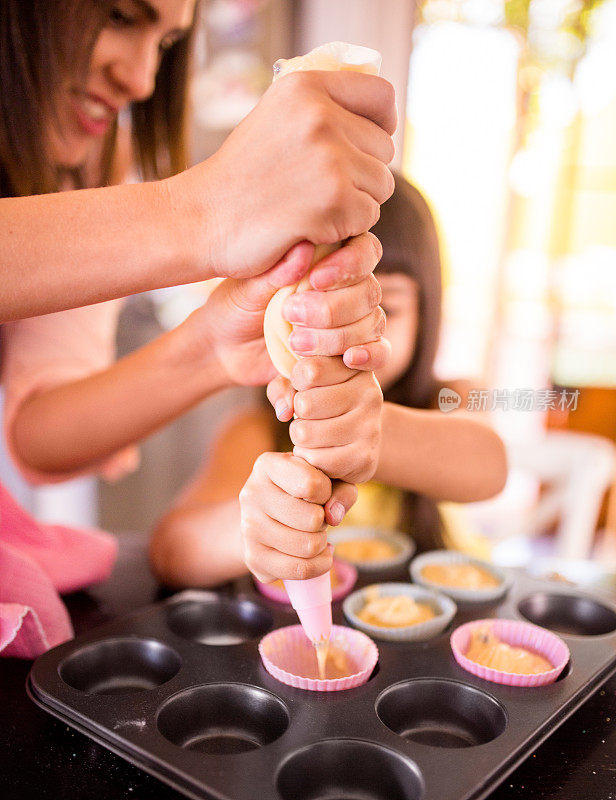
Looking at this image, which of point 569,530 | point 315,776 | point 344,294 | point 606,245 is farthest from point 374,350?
point 569,530

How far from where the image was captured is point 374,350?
43cm

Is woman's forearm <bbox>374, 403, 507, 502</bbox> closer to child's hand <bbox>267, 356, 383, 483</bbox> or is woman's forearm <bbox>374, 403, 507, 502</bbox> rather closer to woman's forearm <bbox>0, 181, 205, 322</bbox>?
child's hand <bbox>267, 356, 383, 483</bbox>

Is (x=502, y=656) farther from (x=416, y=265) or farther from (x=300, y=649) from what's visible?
(x=416, y=265)

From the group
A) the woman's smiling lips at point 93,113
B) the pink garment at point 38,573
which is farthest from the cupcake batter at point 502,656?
the woman's smiling lips at point 93,113

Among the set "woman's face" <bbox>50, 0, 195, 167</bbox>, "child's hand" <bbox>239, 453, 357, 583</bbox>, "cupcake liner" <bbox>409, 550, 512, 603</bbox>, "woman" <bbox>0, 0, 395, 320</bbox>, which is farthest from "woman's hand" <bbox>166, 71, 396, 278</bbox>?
"cupcake liner" <bbox>409, 550, 512, 603</bbox>

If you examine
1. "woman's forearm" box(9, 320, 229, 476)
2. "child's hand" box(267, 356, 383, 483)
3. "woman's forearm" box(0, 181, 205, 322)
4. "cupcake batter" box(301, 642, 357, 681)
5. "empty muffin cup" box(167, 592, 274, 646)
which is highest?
"woman's forearm" box(0, 181, 205, 322)

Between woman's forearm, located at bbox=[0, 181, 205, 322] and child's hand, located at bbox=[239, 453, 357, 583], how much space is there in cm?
14

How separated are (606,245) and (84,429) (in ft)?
1.91

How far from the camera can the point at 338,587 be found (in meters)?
0.65

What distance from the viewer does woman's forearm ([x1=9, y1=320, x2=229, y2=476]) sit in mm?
643

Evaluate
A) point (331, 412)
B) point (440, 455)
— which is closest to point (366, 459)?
point (331, 412)

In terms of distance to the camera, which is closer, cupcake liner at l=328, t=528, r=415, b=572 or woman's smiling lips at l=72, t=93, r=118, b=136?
woman's smiling lips at l=72, t=93, r=118, b=136

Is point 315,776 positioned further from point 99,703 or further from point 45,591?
point 45,591

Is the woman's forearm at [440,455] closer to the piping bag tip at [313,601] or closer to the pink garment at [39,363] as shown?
the piping bag tip at [313,601]
